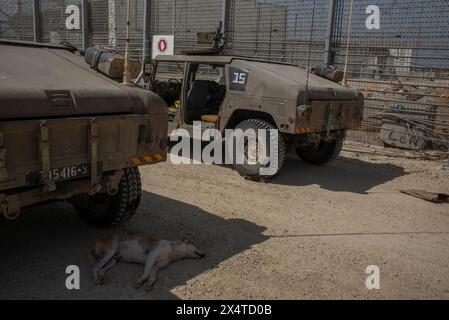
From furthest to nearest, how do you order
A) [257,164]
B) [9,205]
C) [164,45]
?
[164,45] → [257,164] → [9,205]

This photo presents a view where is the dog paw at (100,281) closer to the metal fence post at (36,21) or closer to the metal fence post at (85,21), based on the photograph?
the metal fence post at (85,21)

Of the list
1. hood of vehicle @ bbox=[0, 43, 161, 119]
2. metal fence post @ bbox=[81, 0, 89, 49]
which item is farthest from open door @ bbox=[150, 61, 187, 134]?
metal fence post @ bbox=[81, 0, 89, 49]

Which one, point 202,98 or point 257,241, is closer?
point 257,241

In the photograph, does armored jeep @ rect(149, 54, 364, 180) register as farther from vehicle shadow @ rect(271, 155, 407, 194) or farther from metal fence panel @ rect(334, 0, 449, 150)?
metal fence panel @ rect(334, 0, 449, 150)

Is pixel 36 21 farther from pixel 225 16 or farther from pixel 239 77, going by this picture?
pixel 239 77

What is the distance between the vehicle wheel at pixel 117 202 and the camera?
4199 mm

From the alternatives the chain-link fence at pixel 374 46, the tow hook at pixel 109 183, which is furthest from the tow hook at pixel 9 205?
the chain-link fence at pixel 374 46

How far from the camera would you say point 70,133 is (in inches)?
131

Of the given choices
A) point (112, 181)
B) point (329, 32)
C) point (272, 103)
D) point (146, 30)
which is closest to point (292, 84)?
point (272, 103)

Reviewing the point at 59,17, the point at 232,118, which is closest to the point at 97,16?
the point at 59,17

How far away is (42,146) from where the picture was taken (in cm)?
313

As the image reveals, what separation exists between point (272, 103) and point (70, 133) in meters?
3.67

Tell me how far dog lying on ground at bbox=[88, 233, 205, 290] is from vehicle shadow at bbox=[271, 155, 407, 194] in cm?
305

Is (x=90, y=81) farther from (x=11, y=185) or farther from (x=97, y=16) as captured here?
(x=97, y=16)
